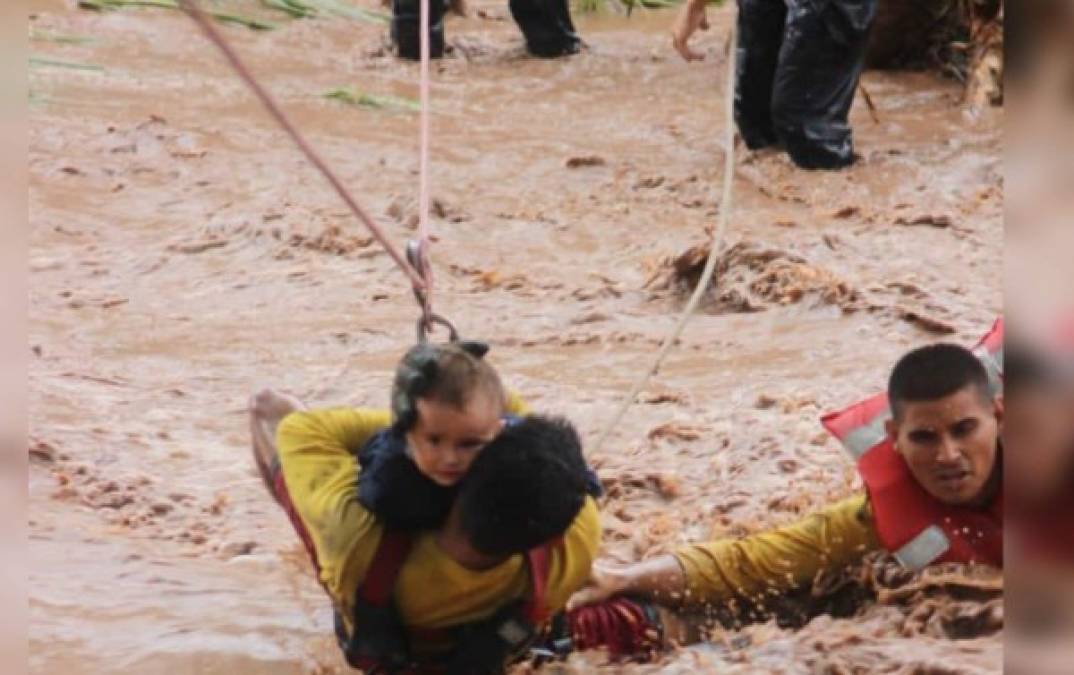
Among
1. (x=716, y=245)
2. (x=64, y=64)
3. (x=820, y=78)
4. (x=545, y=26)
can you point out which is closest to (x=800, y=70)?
(x=820, y=78)

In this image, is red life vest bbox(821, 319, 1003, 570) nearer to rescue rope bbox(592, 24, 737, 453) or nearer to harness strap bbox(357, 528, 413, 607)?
rescue rope bbox(592, 24, 737, 453)

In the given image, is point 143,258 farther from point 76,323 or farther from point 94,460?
point 94,460

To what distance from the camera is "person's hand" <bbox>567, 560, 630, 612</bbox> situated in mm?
2422

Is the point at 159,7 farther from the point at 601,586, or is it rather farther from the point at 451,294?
the point at 601,586

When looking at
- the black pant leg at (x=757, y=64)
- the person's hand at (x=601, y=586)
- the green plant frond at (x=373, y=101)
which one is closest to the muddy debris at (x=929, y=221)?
the black pant leg at (x=757, y=64)

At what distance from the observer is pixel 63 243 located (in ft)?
16.0

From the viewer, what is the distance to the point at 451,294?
4379mm

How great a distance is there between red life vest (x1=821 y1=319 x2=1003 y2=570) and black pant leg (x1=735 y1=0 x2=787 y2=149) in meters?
3.04

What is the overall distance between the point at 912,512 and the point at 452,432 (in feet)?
2.38

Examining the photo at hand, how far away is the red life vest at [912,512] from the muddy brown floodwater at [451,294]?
0.05m

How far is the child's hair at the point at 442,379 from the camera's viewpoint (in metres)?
1.86

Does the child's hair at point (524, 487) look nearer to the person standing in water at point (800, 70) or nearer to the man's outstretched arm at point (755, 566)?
the man's outstretched arm at point (755, 566)

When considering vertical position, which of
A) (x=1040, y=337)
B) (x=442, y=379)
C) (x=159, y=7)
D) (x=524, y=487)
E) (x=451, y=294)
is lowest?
(x=451, y=294)

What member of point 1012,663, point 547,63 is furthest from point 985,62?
point 1012,663
